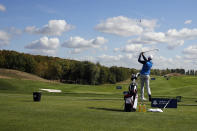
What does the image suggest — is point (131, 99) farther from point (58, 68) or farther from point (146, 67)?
point (58, 68)

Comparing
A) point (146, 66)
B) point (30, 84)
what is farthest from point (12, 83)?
point (146, 66)

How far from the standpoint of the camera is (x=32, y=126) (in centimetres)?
1161

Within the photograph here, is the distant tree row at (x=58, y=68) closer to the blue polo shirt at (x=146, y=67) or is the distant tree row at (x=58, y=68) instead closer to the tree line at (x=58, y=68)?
the tree line at (x=58, y=68)

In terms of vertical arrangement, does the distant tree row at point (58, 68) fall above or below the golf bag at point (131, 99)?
above

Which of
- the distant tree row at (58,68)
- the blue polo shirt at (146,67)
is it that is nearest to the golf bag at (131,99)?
the blue polo shirt at (146,67)

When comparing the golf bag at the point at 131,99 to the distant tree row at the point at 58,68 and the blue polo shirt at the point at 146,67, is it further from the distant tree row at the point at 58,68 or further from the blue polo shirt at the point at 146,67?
the distant tree row at the point at 58,68

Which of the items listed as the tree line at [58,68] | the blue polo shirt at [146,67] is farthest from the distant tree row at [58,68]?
the blue polo shirt at [146,67]

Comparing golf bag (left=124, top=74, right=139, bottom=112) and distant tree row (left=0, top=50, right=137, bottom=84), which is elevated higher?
distant tree row (left=0, top=50, right=137, bottom=84)

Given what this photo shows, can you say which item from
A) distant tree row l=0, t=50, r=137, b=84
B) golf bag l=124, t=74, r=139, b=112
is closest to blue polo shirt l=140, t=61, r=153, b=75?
golf bag l=124, t=74, r=139, b=112

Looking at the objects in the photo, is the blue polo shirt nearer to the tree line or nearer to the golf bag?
the golf bag

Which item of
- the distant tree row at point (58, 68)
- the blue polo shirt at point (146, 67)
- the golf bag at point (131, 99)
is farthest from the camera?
the distant tree row at point (58, 68)

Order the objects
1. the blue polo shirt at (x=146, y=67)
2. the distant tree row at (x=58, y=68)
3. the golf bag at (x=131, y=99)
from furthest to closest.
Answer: the distant tree row at (x=58, y=68)
the blue polo shirt at (x=146, y=67)
the golf bag at (x=131, y=99)

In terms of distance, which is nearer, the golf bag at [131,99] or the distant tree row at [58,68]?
the golf bag at [131,99]

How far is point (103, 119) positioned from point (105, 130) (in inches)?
110
